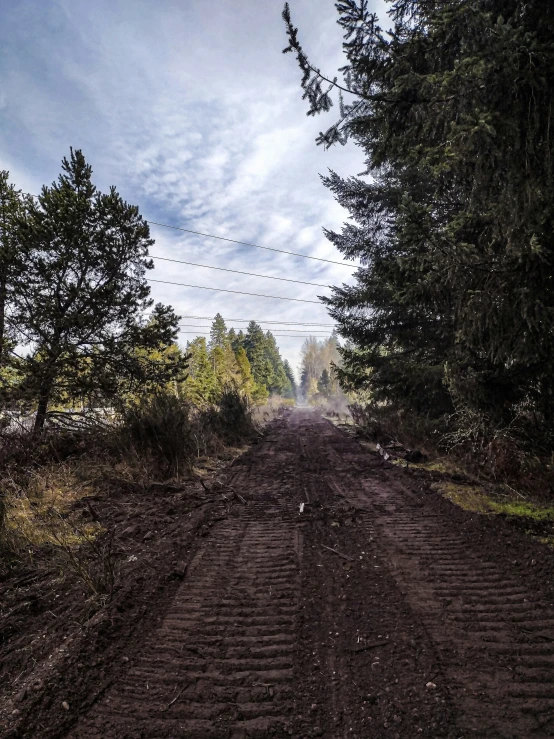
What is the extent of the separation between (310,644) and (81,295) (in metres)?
9.26

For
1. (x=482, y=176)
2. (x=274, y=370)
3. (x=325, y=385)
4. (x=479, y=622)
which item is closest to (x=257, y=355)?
(x=274, y=370)

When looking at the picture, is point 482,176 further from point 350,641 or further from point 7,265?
point 7,265

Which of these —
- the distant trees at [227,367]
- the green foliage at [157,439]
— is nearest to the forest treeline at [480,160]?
the green foliage at [157,439]

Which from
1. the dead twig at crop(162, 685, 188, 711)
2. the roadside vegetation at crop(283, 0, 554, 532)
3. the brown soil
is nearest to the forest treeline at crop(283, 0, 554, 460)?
the roadside vegetation at crop(283, 0, 554, 532)

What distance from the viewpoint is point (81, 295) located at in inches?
361

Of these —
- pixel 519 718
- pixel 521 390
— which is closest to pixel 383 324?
pixel 521 390

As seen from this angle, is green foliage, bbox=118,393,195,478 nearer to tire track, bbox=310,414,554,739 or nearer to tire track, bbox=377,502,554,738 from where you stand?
tire track, bbox=310,414,554,739

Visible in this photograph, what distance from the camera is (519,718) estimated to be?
1.91 meters

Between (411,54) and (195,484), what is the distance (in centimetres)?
783

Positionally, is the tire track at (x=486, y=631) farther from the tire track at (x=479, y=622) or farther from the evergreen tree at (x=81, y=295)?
the evergreen tree at (x=81, y=295)

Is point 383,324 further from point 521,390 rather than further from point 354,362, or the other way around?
point 521,390

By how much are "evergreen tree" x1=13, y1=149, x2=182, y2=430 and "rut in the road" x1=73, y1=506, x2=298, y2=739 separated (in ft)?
23.6

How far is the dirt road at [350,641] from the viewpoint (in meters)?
1.94

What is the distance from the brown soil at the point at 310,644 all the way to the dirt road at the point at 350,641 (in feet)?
0.04
